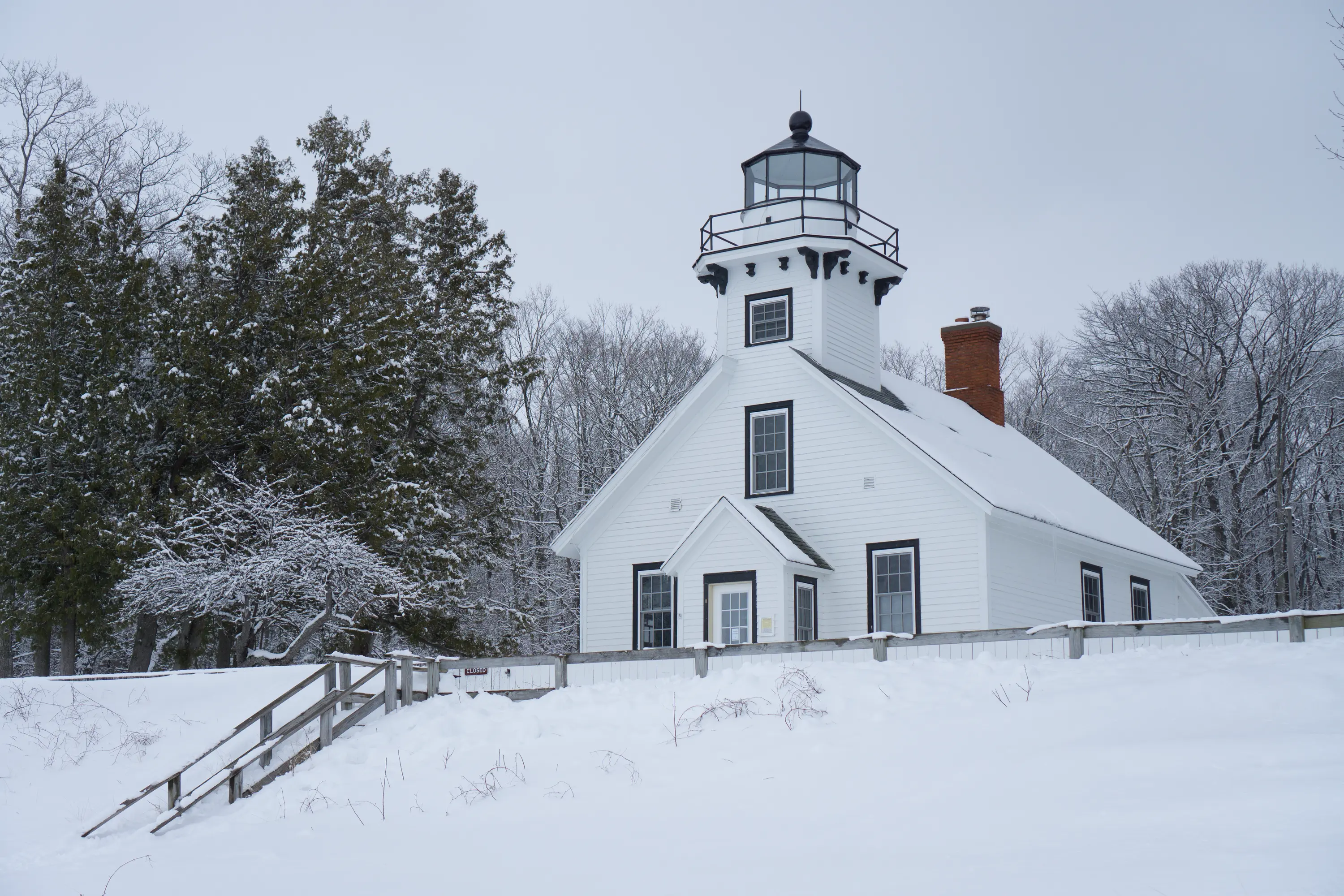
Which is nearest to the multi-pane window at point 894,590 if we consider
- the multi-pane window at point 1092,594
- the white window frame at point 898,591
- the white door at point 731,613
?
the white window frame at point 898,591

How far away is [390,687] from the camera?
14641 millimetres

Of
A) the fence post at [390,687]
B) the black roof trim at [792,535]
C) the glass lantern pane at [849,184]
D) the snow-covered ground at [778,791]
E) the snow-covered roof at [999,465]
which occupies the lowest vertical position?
the snow-covered ground at [778,791]

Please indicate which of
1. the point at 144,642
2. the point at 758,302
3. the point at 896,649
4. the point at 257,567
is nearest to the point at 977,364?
the point at 758,302

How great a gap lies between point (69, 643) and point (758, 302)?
1347 centimetres

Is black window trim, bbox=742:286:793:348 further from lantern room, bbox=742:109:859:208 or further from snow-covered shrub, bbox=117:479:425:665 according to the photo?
snow-covered shrub, bbox=117:479:425:665

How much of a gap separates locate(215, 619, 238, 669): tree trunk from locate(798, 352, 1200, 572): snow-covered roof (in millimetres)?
12267

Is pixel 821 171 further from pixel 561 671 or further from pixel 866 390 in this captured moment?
pixel 561 671

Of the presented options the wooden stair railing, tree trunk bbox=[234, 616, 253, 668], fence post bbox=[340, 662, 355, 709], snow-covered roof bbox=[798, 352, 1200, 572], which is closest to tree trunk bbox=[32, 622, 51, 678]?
tree trunk bbox=[234, 616, 253, 668]

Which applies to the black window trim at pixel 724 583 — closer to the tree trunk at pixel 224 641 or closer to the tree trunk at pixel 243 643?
the tree trunk at pixel 243 643

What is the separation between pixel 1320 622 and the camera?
1241 centimetres

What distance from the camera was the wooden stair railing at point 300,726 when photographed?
40.5ft

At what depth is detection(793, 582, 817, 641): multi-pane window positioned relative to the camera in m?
19.1

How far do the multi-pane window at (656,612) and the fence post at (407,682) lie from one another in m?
6.33

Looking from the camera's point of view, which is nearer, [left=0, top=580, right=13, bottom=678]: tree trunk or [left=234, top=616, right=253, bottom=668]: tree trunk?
[left=0, top=580, right=13, bottom=678]: tree trunk
